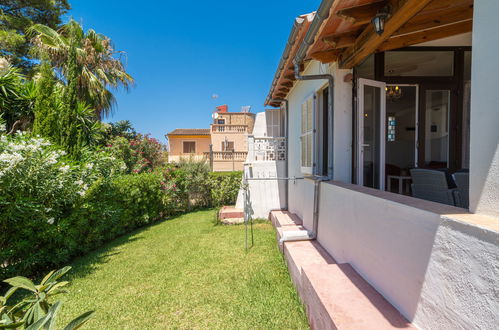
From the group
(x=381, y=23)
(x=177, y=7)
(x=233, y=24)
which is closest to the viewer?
(x=381, y=23)

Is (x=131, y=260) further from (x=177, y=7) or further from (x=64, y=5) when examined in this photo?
(x=64, y=5)

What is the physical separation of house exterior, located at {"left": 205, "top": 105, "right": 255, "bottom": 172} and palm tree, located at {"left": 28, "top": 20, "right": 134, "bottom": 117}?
1046cm

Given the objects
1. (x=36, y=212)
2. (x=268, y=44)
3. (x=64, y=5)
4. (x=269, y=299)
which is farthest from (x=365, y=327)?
(x=64, y=5)

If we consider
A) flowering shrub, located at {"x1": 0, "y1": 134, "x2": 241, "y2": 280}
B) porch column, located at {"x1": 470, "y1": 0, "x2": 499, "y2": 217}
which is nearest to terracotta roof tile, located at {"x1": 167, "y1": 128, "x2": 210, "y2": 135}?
flowering shrub, located at {"x1": 0, "y1": 134, "x2": 241, "y2": 280}

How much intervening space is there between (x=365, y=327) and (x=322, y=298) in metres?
0.52

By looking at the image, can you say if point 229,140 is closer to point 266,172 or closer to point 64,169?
point 266,172

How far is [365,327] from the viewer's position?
1998 mm

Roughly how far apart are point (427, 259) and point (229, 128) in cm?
2582

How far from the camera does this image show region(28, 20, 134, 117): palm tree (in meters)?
10.7

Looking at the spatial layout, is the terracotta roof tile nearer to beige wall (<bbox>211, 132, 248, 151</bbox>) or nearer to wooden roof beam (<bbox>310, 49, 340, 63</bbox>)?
beige wall (<bbox>211, 132, 248, 151</bbox>)

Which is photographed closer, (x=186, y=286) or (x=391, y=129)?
(x=186, y=286)

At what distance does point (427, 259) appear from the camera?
1.81m

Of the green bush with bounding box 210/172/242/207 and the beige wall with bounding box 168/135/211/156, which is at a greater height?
the beige wall with bounding box 168/135/211/156

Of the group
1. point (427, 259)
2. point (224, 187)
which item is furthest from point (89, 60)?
point (427, 259)
